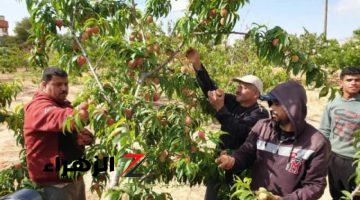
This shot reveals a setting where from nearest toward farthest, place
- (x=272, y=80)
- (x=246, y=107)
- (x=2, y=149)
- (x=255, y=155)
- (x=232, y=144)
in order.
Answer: (x=255, y=155)
(x=232, y=144)
(x=246, y=107)
(x=2, y=149)
(x=272, y=80)

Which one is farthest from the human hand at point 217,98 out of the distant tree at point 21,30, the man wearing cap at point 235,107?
the distant tree at point 21,30

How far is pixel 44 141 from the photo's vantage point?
2.83 metres

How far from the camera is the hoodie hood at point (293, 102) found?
232cm

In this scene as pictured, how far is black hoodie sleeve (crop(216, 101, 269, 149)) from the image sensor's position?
2.98 m

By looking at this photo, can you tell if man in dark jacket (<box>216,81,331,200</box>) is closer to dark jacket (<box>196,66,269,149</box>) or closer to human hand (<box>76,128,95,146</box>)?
dark jacket (<box>196,66,269,149</box>)

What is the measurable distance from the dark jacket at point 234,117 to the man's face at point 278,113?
55 centimetres

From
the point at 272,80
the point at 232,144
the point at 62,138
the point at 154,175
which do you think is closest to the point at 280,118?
the point at 232,144

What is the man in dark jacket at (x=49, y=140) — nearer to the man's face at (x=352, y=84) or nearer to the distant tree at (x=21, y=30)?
the man's face at (x=352, y=84)

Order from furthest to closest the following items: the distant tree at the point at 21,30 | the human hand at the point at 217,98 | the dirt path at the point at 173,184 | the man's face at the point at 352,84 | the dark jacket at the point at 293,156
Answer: the distant tree at the point at 21,30 → the dirt path at the point at 173,184 → the man's face at the point at 352,84 → the human hand at the point at 217,98 → the dark jacket at the point at 293,156

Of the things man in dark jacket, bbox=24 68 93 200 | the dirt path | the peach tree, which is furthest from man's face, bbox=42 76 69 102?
the dirt path

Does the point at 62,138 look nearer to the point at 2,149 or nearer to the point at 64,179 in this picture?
the point at 64,179

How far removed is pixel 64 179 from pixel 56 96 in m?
0.71

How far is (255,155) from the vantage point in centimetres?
269

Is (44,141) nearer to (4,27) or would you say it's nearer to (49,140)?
(49,140)
